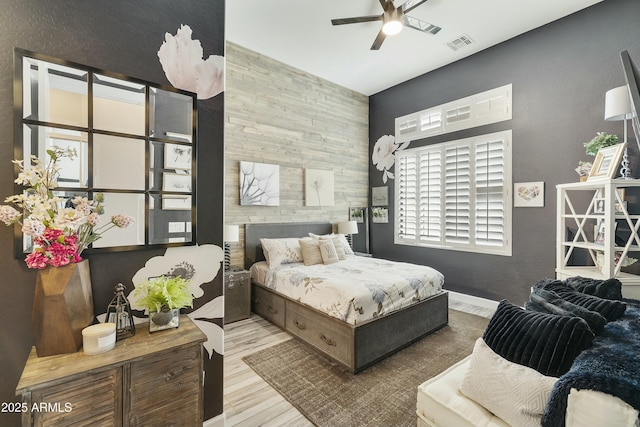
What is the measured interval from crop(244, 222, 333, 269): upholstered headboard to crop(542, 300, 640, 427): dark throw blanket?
3520 mm

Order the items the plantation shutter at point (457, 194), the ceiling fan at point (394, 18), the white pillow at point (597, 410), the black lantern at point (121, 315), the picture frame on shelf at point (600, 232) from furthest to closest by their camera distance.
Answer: the plantation shutter at point (457, 194) → the ceiling fan at point (394, 18) → the picture frame on shelf at point (600, 232) → the black lantern at point (121, 315) → the white pillow at point (597, 410)

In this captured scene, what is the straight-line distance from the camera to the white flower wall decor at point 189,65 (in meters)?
1.66

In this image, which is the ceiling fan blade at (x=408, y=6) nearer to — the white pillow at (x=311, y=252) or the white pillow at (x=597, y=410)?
the white pillow at (x=311, y=252)

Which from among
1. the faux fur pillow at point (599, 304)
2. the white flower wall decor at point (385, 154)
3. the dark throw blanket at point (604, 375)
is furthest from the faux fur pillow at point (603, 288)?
the white flower wall decor at point (385, 154)

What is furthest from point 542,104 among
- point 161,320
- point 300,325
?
point 161,320

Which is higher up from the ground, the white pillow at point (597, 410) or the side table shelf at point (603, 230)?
the side table shelf at point (603, 230)

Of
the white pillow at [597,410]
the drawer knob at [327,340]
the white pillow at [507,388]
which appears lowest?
the drawer knob at [327,340]

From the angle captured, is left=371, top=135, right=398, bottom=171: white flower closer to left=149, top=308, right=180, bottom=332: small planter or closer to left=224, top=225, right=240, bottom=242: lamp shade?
left=224, top=225, right=240, bottom=242: lamp shade

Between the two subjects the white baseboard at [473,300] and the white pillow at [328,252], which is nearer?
the white pillow at [328,252]

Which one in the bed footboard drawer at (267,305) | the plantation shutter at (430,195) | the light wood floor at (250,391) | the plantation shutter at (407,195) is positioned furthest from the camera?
the plantation shutter at (407,195)

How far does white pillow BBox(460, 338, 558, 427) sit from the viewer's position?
1.09m

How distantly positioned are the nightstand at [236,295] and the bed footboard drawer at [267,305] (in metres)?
0.13

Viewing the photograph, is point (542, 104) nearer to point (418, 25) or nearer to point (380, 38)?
point (418, 25)

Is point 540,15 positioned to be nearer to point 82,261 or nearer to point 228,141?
point 228,141
